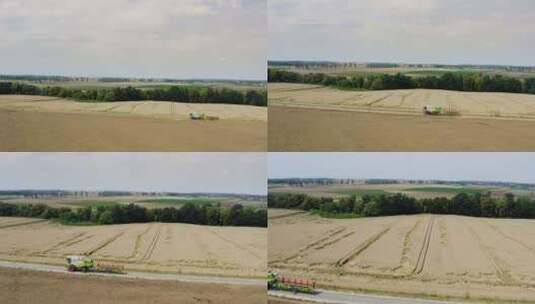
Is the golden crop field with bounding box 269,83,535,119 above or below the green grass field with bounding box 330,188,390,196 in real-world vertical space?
above

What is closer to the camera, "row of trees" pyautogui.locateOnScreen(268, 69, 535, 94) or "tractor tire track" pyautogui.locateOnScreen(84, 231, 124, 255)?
"row of trees" pyautogui.locateOnScreen(268, 69, 535, 94)

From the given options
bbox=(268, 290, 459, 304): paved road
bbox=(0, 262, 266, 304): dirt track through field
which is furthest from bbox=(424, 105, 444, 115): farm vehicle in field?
bbox=(0, 262, 266, 304): dirt track through field

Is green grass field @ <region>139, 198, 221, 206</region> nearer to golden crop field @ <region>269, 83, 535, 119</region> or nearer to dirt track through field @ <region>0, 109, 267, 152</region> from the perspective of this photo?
dirt track through field @ <region>0, 109, 267, 152</region>

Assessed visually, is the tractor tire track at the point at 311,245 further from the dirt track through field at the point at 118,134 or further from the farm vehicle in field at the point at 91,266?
the farm vehicle in field at the point at 91,266

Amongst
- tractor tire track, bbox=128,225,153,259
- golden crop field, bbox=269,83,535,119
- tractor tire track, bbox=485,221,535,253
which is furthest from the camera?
tractor tire track, bbox=128,225,153,259

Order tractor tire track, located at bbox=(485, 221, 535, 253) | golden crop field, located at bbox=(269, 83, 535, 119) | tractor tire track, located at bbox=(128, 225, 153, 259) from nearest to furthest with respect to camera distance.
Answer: tractor tire track, located at bbox=(485, 221, 535, 253)
golden crop field, located at bbox=(269, 83, 535, 119)
tractor tire track, located at bbox=(128, 225, 153, 259)

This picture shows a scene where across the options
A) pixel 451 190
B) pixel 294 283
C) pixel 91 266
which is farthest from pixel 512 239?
pixel 91 266
